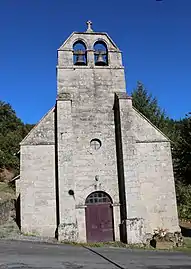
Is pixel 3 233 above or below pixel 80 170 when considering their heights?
below

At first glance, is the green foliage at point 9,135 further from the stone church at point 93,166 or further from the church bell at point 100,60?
the church bell at point 100,60

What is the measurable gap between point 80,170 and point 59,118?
3.31m

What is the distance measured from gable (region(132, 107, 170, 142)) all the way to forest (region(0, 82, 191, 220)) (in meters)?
1.35

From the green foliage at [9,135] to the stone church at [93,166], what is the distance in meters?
15.4

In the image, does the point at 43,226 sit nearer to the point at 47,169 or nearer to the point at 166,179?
the point at 47,169

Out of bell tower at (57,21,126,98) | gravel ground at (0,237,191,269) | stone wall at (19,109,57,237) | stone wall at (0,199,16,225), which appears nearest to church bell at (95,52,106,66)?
bell tower at (57,21,126,98)

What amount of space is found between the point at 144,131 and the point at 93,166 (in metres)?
3.89

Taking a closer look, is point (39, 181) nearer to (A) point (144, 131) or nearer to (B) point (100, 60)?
(A) point (144, 131)

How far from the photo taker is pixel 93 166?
18.0 m

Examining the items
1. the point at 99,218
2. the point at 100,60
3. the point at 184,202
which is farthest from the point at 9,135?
the point at 99,218

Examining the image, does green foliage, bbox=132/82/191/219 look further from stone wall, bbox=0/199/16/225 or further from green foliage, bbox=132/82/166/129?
stone wall, bbox=0/199/16/225

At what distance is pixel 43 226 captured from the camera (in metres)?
16.7

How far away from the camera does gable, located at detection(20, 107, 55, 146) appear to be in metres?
17.9

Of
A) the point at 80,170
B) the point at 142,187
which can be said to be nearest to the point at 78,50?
the point at 80,170
